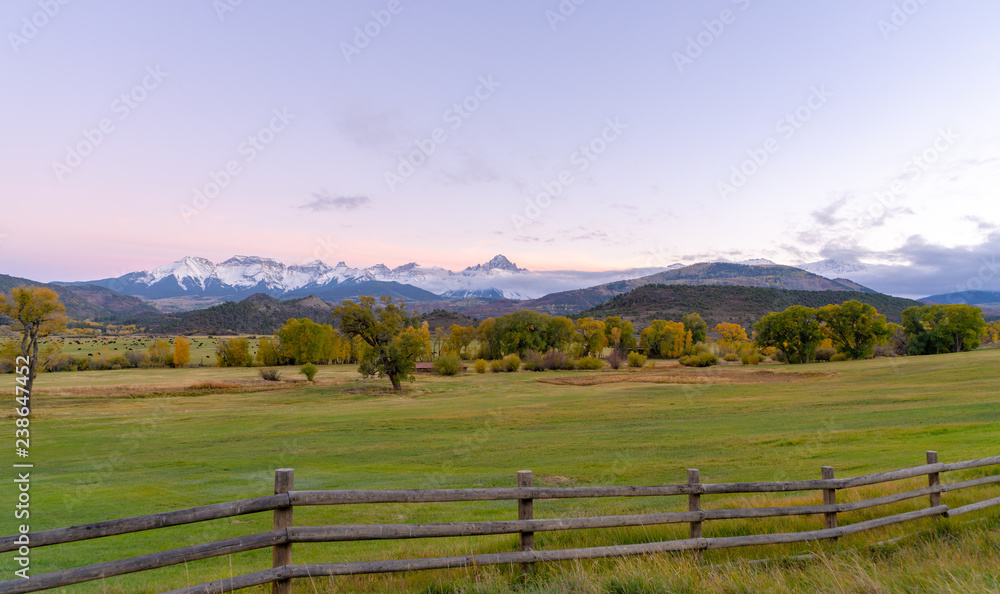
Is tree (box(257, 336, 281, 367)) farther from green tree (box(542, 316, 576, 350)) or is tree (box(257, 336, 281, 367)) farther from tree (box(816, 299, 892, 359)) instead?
tree (box(816, 299, 892, 359))

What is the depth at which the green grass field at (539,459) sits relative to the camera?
711 cm

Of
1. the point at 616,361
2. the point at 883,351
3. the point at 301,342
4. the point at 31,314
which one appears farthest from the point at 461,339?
the point at 31,314

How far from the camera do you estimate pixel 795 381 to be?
58.8m

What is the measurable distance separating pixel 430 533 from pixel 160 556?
291cm

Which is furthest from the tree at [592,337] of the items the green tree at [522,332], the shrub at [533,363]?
the shrub at [533,363]

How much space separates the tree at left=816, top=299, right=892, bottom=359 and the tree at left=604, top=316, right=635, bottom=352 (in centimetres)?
3893

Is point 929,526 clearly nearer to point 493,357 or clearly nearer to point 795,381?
point 795,381

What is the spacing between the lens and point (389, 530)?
20.9ft

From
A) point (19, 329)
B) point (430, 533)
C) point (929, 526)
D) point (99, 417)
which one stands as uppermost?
point (19, 329)

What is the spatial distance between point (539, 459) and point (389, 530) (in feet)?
59.3

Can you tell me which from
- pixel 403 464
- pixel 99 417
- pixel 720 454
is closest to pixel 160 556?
pixel 403 464

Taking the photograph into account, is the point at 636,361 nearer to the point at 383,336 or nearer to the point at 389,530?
the point at 383,336

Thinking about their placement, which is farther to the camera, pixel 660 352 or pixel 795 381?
pixel 660 352

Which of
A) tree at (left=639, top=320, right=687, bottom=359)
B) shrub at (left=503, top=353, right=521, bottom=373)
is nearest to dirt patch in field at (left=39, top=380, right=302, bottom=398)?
shrub at (left=503, top=353, right=521, bottom=373)
